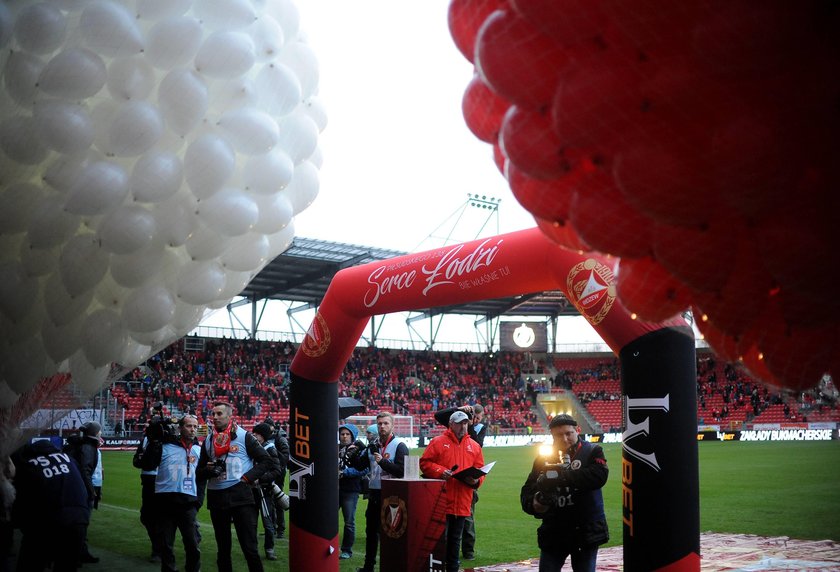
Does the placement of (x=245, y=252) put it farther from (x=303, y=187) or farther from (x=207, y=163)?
(x=207, y=163)

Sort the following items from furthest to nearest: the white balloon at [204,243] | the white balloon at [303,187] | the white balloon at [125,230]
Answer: the white balloon at [303,187] → the white balloon at [204,243] → the white balloon at [125,230]

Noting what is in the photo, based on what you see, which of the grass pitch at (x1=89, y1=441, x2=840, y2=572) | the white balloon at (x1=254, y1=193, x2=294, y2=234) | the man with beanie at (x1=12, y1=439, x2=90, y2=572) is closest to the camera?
the white balloon at (x1=254, y1=193, x2=294, y2=234)

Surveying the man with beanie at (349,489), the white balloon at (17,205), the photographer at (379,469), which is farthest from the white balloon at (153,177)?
the man with beanie at (349,489)

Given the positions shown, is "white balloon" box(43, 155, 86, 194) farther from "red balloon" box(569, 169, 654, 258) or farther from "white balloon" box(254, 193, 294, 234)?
"red balloon" box(569, 169, 654, 258)

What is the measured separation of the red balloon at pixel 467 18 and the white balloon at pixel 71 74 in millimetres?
1860

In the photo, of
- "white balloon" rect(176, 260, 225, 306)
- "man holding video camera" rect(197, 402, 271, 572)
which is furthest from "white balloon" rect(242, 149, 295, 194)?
"man holding video camera" rect(197, 402, 271, 572)

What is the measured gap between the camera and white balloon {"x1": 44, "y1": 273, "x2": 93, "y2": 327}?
12.1ft

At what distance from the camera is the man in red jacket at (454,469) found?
7.34 m

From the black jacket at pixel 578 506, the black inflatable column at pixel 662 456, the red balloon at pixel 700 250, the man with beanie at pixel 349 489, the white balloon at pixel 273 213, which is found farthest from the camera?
the man with beanie at pixel 349 489

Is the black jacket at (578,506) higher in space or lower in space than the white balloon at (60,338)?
lower

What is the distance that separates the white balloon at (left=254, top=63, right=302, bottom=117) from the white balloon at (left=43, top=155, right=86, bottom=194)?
2.96ft

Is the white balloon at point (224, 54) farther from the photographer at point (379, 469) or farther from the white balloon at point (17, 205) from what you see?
the photographer at point (379, 469)

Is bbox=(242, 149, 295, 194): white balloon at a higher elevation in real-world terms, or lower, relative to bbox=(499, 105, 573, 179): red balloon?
higher

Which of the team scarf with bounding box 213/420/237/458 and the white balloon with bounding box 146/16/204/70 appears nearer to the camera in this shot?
the white balloon with bounding box 146/16/204/70
